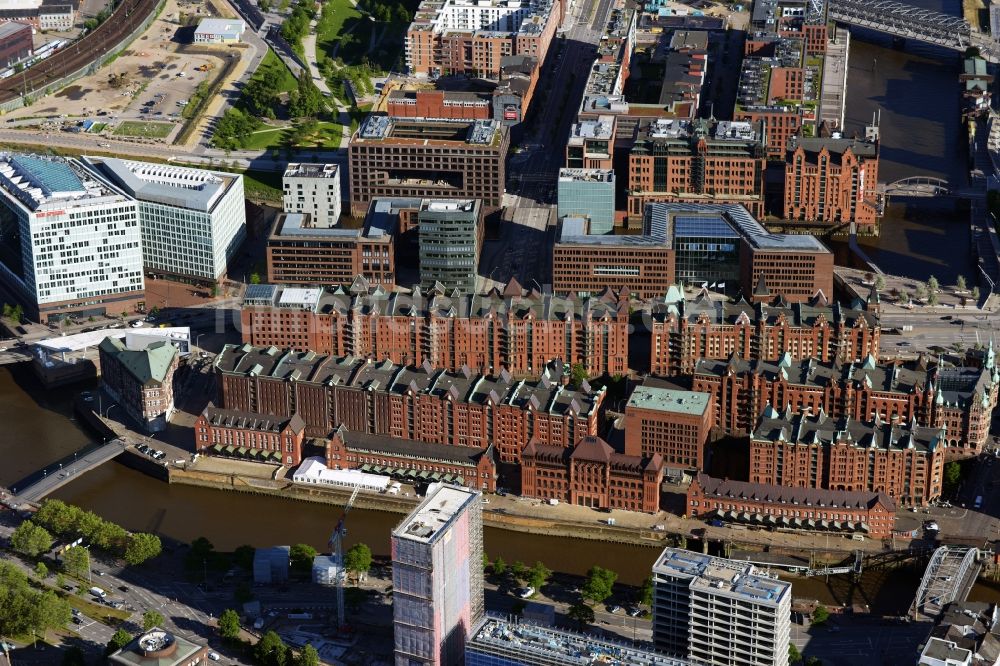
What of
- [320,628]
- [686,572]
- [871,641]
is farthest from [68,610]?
[871,641]

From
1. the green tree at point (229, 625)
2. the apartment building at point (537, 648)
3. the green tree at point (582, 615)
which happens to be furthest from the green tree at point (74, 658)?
the green tree at point (582, 615)

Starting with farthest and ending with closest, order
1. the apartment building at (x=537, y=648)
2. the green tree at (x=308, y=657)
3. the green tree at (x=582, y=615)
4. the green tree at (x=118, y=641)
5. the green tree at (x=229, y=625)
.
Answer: the green tree at (x=582, y=615) < the green tree at (x=229, y=625) < the green tree at (x=118, y=641) < the green tree at (x=308, y=657) < the apartment building at (x=537, y=648)

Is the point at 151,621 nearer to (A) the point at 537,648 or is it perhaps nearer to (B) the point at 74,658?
(B) the point at 74,658

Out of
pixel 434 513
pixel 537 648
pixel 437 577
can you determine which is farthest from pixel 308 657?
pixel 537 648

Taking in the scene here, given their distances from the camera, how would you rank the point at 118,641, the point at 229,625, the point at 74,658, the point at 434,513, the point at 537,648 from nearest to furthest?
the point at 537,648, the point at 434,513, the point at 74,658, the point at 118,641, the point at 229,625

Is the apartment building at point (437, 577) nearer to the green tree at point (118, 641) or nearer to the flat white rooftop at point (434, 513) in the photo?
the flat white rooftop at point (434, 513)

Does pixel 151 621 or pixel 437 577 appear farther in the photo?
pixel 151 621

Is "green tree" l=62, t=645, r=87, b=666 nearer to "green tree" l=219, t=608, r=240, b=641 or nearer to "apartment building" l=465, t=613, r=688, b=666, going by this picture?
"green tree" l=219, t=608, r=240, b=641

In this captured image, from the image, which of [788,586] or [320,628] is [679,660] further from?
[320,628]
